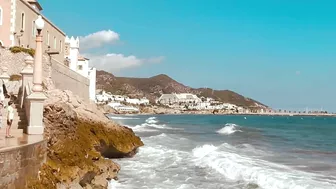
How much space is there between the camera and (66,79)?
2780cm

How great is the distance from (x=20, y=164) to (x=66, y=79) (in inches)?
781

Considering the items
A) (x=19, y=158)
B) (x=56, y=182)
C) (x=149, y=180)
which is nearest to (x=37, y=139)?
(x=56, y=182)

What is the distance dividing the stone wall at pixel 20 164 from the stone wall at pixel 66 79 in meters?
15.1

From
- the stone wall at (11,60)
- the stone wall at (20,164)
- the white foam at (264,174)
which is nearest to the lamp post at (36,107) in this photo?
the stone wall at (20,164)

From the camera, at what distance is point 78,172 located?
39.3ft

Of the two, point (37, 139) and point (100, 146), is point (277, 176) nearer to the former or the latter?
point (100, 146)

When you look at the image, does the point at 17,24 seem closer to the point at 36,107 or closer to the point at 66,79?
the point at 66,79

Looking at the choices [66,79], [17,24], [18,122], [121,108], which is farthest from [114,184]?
[121,108]

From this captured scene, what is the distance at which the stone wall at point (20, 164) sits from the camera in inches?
309

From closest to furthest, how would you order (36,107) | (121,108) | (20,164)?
(20,164) < (36,107) < (121,108)

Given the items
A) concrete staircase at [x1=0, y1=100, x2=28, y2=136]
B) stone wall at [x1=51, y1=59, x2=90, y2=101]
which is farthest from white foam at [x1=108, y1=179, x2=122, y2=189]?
stone wall at [x1=51, y1=59, x2=90, y2=101]

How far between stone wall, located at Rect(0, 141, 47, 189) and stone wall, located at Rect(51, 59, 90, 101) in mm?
15076

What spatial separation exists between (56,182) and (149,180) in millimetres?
5749

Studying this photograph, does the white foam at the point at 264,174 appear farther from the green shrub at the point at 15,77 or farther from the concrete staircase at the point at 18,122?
the green shrub at the point at 15,77
